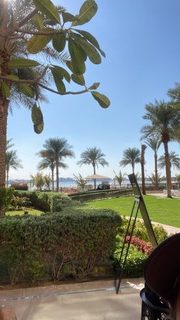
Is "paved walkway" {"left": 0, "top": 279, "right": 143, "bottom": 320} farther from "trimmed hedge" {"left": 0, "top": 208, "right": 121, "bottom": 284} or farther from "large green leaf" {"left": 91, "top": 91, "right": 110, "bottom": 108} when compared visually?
"large green leaf" {"left": 91, "top": 91, "right": 110, "bottom": 108}

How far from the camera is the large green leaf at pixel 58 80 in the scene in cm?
189

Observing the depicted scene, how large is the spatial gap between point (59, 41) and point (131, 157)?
7228 centimetres

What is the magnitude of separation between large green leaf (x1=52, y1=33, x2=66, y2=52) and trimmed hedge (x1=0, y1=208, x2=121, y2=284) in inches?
162

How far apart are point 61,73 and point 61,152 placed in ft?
199

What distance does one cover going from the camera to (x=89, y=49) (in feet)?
5.24

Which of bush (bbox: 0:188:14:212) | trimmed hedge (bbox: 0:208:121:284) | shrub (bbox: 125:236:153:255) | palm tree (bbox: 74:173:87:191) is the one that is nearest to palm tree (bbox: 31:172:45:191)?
palm tree (bbox: 74:173:87:191)

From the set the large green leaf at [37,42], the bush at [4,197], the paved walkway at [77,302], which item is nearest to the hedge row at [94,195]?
the bush at [4,197]

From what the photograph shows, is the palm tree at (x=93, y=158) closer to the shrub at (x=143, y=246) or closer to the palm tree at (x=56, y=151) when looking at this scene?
the palm tree at (x=56, y=151)

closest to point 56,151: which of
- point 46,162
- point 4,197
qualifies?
point 46,162

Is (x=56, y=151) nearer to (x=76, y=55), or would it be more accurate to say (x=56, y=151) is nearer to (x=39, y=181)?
(x=39, y=181)

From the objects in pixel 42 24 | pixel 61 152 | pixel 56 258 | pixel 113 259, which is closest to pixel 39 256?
pixel 56 258

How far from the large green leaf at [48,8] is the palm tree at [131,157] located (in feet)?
234

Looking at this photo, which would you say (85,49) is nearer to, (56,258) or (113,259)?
(56,258)

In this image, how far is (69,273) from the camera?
5.72 meters
